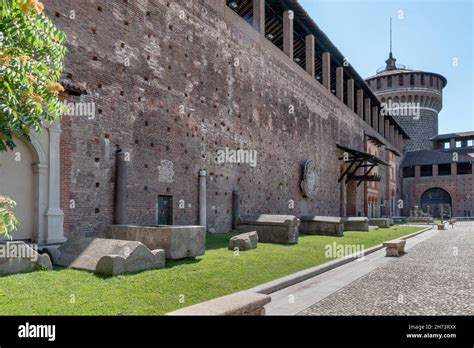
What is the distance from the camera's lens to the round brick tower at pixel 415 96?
54781mm

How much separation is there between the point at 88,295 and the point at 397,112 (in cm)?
5950

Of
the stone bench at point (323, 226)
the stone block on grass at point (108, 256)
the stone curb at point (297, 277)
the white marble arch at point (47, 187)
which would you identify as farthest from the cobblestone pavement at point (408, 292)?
the white marble arch at point (47, 187)

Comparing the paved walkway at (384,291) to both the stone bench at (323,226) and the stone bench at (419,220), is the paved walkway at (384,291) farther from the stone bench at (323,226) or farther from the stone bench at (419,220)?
the stone bench at (419,220)

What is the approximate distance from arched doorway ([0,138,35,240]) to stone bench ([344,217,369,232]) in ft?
51.9

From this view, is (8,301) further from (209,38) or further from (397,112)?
(397,112)

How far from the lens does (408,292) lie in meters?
6.50

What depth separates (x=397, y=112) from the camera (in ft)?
189

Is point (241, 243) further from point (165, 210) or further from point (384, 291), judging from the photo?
point (384, 291)

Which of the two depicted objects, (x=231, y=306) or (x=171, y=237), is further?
(x=171, y=237)

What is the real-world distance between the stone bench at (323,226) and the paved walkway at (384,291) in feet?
19.1

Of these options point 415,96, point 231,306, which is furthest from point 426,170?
point 231,306

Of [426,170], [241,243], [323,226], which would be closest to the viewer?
[241,243]

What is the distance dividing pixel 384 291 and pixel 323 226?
9988 millimetres
